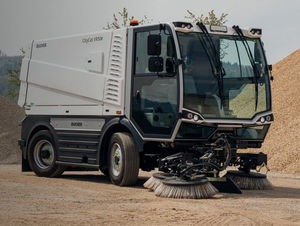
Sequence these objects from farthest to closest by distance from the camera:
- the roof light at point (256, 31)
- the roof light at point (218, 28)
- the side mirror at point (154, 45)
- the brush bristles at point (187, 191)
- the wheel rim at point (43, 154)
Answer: the wheel rim at point (43, 154) → the roof light at point (256, 31) → the roof light at point (218, 28) → the side mirror at point (154, 45) → the brush bristles at point (187, 191)

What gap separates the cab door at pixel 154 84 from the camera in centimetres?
1159

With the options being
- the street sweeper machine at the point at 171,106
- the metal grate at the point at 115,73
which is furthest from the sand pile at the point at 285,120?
the metal grate at the point at 115,73

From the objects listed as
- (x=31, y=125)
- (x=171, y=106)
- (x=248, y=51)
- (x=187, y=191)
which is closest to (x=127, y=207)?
(x=187, y=191)

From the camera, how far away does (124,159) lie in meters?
12.3

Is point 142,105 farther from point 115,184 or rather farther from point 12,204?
point 12,204

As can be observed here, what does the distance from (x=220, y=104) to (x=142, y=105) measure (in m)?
1.58

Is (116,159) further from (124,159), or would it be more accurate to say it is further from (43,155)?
(43,155)

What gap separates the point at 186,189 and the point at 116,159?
2514 mm

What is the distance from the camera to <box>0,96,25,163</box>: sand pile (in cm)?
2338

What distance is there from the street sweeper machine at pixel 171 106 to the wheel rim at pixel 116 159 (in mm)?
21

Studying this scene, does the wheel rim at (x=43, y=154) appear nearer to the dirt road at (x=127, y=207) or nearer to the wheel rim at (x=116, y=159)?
the dirt road at (x=127, y=207)

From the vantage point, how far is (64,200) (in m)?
9.99

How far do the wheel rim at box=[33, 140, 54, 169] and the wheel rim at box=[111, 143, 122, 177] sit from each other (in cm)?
250

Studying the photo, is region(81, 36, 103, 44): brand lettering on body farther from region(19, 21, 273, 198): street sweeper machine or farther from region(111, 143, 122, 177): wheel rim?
region(111, 143, 122, 177): wheel rim
